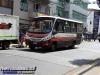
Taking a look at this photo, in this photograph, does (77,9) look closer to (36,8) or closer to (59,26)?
(36,8)

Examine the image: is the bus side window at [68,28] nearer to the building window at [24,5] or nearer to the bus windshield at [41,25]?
the bus windshield at [41,25]

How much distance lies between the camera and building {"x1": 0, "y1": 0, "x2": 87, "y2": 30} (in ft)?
131

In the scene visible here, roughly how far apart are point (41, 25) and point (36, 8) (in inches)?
851

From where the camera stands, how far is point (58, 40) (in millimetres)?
27594

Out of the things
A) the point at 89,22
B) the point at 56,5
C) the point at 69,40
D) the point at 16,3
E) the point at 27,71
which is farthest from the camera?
the point at 89,22

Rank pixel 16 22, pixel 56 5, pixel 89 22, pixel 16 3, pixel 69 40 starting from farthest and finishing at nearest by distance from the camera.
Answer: pixel 89 22 → pixel 56 5 → pixel 16 3 → pixel 69 40 → pixel 16 22

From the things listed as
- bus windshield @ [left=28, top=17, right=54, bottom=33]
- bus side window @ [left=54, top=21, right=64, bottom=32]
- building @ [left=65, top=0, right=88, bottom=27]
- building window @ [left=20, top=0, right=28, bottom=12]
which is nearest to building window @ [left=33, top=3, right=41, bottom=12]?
building window @ [left=20, top=0, right=28, bottom=12]

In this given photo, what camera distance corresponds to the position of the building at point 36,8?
131 ft

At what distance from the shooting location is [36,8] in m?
47.4

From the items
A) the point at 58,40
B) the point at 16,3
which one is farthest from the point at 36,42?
the point at 16,3

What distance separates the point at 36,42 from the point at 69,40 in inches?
239

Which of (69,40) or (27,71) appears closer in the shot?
(27,71)

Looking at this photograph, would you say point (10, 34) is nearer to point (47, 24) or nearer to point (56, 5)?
point (47, 24)

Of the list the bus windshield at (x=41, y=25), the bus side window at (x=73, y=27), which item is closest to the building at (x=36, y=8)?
the bus side window at (x=73, y=27)
